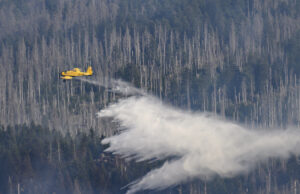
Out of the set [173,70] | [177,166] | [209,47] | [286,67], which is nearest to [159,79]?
Answer: [173,70]

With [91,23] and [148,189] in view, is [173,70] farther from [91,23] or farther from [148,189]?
[148,189]

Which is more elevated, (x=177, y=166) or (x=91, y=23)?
(x=91, y=23)

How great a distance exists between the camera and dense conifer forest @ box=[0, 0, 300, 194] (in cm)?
10481

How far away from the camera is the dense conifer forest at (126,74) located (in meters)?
105

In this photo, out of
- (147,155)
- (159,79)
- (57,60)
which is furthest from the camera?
(57,60)

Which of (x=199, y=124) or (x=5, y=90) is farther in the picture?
(x=5, y=90)

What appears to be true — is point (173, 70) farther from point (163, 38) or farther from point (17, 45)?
point (17, 45)

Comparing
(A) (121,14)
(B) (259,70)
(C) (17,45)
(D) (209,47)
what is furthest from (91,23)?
(B) (259,70)

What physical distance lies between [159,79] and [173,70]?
6.18 m

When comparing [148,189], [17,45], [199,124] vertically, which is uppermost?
[17,45]

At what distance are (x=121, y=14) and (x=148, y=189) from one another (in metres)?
68.0

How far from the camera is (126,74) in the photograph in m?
122

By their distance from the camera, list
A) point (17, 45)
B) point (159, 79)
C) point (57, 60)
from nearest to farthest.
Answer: point (159, 79) → point (57, 60) → point (17, 45)

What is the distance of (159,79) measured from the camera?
417 ft
